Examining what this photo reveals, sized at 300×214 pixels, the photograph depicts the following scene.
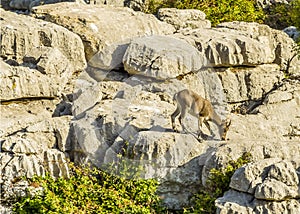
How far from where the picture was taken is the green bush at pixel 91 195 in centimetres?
1052

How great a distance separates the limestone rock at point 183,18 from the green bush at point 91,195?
6192 mm

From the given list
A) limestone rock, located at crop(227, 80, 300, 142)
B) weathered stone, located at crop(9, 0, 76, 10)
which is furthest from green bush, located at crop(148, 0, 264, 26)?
limestone rock, located at crop(227, 80, 300, 142)

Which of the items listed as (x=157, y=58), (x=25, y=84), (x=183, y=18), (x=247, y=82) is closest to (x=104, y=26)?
(x=157, y=58)

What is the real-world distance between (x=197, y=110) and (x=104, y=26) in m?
3.52

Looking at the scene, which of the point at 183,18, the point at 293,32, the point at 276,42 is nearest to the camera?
the point at 276,42

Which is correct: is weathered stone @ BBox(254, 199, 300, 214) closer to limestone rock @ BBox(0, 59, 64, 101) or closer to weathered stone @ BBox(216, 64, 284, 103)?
weathered stone @ BBox(216, 64, 284, 103)

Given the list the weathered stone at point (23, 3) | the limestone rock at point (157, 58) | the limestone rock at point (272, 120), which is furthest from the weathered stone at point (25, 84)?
the weathered stone at point (23, 3)

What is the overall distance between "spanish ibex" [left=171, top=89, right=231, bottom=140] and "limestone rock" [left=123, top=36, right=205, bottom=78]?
100cm

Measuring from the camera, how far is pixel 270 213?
9.48 metres

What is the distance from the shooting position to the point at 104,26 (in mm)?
14828

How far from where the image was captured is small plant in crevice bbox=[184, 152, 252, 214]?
10.3 meters

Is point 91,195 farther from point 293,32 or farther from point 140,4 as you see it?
point 293,32

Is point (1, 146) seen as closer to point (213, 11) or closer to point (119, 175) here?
point (119, 175)

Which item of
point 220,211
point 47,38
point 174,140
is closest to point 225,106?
point 174,140
